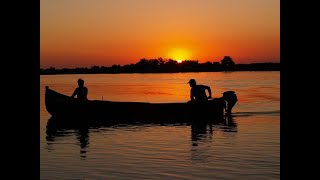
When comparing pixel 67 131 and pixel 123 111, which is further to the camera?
pixel 123 111

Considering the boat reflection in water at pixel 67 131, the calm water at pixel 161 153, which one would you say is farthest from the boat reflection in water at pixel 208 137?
the boat reflection in water at pixel 67 131

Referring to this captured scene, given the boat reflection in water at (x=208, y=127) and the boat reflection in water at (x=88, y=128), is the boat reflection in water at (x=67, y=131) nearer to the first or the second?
the boat reflection in water at (x=88, y=128)

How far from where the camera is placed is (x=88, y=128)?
18969mm

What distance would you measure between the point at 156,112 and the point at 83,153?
28.8 ft

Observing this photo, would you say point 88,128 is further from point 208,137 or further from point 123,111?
point 208,137

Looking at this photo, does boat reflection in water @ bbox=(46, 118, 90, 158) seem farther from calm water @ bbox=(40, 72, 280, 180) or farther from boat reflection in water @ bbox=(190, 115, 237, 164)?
boat reflection in water @ bbox=(190, 115, 237, 164)

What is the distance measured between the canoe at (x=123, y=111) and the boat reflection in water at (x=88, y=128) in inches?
15.2

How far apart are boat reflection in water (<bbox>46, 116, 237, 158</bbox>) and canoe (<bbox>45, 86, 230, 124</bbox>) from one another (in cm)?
39

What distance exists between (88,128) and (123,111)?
2.36 m

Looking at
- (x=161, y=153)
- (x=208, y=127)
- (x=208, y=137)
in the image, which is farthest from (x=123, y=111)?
(x=161, y=153)

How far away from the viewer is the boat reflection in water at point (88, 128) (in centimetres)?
1539

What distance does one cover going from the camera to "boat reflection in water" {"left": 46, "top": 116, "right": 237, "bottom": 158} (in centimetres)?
1539

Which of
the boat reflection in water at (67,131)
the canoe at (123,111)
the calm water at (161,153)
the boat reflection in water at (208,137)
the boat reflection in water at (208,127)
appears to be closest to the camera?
the calm water at (161,153)
